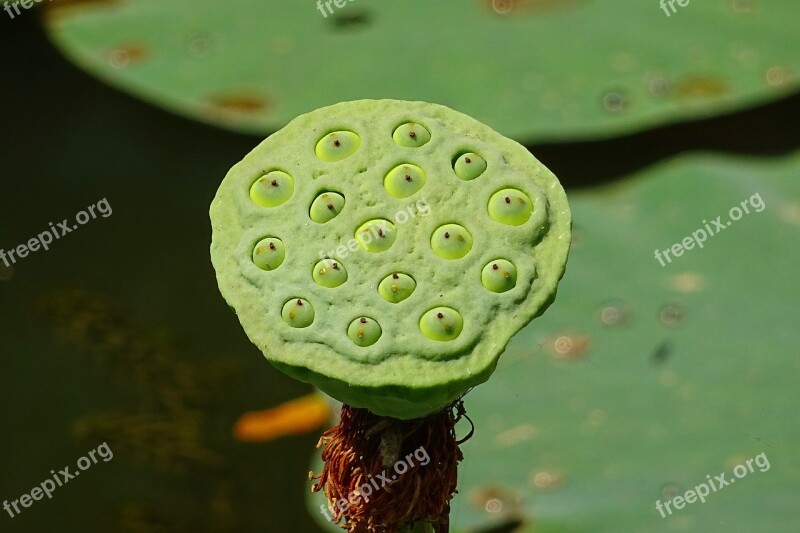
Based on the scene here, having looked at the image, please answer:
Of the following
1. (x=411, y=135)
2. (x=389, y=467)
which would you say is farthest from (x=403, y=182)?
(x=389, y=467)

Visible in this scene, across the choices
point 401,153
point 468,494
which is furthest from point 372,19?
point 401,153

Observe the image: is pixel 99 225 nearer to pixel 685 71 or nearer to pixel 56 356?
pixel 56 356

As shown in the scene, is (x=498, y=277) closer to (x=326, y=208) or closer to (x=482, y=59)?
(x=326, y=208)

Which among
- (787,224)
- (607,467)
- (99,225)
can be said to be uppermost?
(99,225)

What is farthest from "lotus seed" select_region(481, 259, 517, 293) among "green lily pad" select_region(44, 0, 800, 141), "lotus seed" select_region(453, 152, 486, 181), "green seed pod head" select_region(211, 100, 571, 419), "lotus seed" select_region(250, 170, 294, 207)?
"green lily pad" select_region(44, 0, 800, 141)

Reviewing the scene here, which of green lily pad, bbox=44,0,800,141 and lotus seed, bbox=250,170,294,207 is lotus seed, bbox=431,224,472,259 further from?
green lily pad, bbox=44,0,800,141

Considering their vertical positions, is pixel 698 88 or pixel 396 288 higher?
pixel 396 288
